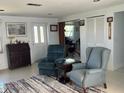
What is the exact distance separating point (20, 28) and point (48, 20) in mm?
1494

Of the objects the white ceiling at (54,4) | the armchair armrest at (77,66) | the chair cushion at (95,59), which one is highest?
the white ceiling at (54,4)

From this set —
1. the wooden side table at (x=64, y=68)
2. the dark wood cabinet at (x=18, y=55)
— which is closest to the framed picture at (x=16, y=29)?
the dark wood cabinet at (x=18, y=55)

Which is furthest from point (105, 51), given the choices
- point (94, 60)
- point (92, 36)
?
point (92, 36)

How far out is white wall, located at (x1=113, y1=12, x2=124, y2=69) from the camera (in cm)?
473

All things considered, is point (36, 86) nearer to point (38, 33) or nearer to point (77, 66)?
point (77, 66)

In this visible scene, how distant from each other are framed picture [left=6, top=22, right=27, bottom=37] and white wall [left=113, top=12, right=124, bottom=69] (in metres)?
3.75

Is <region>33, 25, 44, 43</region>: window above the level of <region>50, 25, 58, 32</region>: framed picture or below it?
below

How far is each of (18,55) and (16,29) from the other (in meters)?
1.15

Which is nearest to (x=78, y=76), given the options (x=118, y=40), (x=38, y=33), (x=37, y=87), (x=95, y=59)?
(x=95, y=59)

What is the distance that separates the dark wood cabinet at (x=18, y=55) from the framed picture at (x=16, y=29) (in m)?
0.56

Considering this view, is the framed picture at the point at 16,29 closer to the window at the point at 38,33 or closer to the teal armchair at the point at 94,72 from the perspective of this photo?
the window at the point at 38,33

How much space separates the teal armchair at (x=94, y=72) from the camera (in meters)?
3.09

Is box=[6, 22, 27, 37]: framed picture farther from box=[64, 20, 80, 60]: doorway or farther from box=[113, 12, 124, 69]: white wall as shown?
box=[113, 12, 124, 69]: white wall

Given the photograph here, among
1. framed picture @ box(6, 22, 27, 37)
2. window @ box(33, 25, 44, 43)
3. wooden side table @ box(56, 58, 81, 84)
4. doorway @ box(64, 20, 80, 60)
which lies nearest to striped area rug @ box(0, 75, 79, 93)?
wooden side table @ box(56, 58, 81, 84)
